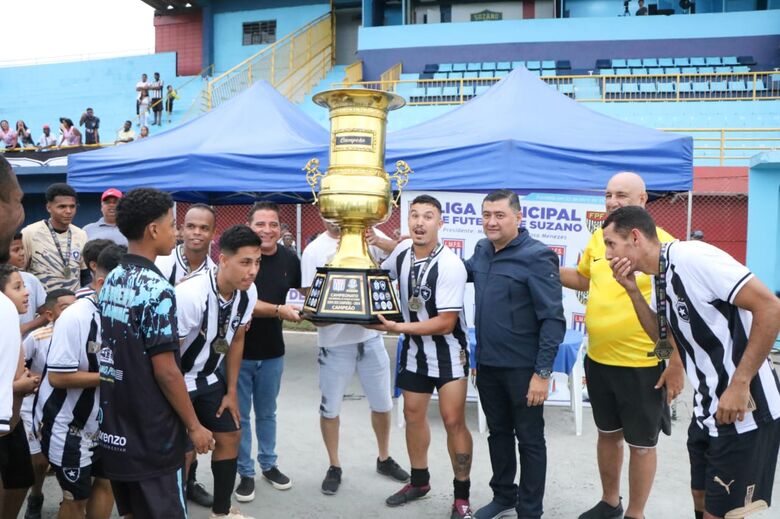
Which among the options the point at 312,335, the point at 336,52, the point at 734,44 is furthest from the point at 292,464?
the point at 336,52

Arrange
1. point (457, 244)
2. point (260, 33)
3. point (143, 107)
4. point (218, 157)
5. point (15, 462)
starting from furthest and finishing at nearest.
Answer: point (260, 33), point (143, 107), point (218, 157), point (457, 244), point (15, 462)

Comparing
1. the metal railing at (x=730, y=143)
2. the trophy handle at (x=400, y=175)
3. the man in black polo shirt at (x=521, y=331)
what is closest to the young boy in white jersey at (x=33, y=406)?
the trophy handle at (x=400, y=175)

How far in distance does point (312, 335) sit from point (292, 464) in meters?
5.06

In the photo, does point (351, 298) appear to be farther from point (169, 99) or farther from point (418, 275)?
point (169, 99)

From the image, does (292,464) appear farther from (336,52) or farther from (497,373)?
(336,52)

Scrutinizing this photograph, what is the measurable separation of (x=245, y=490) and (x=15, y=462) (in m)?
1.35

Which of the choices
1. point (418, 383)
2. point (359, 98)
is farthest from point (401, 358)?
point (359, 98)

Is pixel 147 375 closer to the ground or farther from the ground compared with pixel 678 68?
closer to the ground

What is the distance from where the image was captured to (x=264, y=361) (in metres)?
4.11

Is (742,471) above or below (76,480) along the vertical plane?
above

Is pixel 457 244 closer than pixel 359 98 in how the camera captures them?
No

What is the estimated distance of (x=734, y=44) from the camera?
62.3ft

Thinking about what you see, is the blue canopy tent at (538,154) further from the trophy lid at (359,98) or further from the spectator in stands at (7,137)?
the spectator in stands at (7,137)

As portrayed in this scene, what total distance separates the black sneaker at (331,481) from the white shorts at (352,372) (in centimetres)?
36
